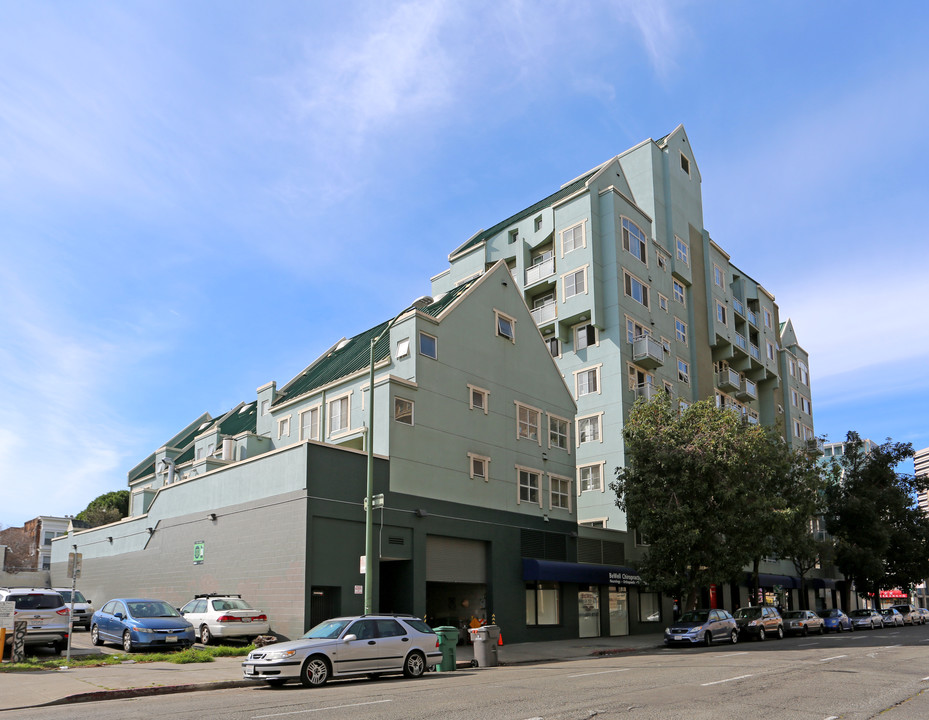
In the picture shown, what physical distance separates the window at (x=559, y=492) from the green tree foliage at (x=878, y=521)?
27.6 m

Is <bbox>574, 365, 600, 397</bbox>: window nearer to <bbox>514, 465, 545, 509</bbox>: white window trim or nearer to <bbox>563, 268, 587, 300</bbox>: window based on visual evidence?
<bbox>563, 268, 587, 300</bbox>: window

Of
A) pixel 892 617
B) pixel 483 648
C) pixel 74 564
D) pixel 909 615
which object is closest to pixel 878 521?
pixel 892 617

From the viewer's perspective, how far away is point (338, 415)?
33812 millimetres

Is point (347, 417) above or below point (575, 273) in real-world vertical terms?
below

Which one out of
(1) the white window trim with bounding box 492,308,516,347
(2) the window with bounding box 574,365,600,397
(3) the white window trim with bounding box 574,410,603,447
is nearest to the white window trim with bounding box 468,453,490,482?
(1) the white window trim with bounding box 492,308,516,347

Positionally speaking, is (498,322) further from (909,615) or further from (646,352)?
(909,615)

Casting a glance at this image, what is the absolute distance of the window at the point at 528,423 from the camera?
3559 centimetres

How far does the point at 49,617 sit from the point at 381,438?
1232 cm

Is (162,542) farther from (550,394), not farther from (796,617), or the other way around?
(796,617)

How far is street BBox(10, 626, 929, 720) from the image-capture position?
38.2ft

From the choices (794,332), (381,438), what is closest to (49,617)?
(381,438)

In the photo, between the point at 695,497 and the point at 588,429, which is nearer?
the point at 695,497

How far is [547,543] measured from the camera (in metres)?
35.0

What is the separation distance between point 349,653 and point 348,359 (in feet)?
73.1
